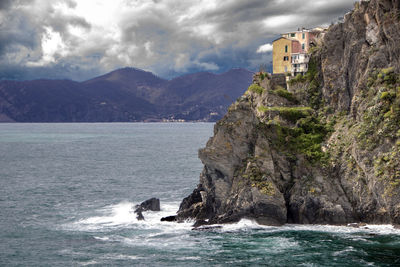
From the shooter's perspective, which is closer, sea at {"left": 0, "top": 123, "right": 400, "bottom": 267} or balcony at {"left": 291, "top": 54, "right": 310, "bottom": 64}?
sea at {"left": 0, "top": 123, "right": 400, "bottom": 267}

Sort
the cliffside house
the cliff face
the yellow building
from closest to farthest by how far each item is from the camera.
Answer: the cliff face → the cliffside house → the yellow building

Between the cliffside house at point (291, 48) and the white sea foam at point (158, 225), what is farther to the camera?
the cliffside house at point (291, 48)

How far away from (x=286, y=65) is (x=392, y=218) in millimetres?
45316

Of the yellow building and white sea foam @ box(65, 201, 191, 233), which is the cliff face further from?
the yellow building

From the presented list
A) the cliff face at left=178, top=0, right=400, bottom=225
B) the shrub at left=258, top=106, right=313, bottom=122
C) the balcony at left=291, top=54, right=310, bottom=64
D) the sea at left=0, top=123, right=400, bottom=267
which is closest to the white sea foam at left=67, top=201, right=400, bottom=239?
the sea at left=0, top=123, right=400, bottom=267

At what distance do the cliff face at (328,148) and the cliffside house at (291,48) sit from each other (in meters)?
18.4

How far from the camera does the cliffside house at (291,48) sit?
8569 centimetres

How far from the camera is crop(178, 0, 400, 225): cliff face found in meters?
52.6

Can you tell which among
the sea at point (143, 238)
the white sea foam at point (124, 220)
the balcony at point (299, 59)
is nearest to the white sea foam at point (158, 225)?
the white sea foam at point (124, 220)

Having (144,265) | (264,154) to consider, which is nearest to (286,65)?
(264,154)

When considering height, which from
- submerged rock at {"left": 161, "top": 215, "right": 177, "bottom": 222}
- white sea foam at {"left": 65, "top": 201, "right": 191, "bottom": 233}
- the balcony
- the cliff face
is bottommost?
white sea foam at {"left": 65, "top": 201, "right": 191, "bottom": 233}

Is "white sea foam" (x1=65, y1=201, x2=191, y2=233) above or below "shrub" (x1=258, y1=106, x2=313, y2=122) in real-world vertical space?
below

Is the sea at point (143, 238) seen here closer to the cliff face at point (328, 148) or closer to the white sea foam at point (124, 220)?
the white sea foam at point (124, 220)

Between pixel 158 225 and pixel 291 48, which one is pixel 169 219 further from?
pixel 291 48
